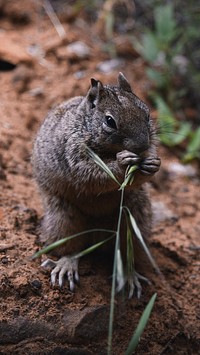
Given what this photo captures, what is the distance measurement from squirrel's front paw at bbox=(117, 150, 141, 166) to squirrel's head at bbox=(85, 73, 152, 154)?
71 mm

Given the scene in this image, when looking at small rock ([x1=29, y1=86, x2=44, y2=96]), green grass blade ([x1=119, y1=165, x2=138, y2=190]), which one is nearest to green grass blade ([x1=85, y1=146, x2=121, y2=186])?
green grass blade ([x1=119, y1=165, x2=138, y2=190])

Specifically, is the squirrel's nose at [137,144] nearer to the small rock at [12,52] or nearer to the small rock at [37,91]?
the small rock at [37,91]

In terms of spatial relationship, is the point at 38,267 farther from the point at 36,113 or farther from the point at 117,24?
the point at 117,24

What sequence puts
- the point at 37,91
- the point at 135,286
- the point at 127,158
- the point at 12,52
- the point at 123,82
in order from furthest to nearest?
the point at 12,52 < the point at 37,91 < the point at 135,286 < the point at 123,82 < the point at 127,158

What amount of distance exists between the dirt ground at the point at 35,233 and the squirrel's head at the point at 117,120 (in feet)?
3.76

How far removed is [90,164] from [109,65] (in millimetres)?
4117

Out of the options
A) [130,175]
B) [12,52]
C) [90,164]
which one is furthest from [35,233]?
[12,52]

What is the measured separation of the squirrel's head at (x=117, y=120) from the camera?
13.8 ft

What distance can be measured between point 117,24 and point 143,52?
123 centimetres

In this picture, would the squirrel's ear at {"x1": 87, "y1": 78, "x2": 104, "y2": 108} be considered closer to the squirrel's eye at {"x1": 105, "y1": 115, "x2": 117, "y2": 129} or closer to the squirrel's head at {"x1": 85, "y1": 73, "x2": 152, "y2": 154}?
the squirrel's head at {"x1": 85, "y1": 73, "x2": 152, "y2": 154}

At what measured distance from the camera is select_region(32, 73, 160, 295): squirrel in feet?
14.0

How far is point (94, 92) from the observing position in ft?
15.2

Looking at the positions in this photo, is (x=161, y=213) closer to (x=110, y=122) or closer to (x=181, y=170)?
(x=181, y=170)

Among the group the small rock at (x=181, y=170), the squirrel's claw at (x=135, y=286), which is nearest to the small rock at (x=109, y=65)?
the small rock at (x=181, y=170)
